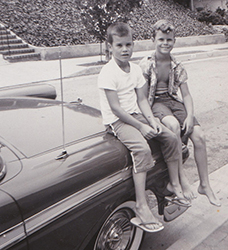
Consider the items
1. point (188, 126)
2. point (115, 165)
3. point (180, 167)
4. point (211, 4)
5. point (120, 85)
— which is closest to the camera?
point (115, 165)

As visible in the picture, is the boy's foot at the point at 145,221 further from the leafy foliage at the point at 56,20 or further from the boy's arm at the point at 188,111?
the leafy foliage at the point at 56,20

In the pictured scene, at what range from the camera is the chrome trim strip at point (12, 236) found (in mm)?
1555

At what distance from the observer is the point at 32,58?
13617 mm

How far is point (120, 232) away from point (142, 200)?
31cm

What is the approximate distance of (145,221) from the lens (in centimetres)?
→ 234

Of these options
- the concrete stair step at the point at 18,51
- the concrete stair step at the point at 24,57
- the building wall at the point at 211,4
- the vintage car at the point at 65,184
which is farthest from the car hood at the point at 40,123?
the building wall at the point at 211,4

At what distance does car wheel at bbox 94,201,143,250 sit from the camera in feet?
7.38

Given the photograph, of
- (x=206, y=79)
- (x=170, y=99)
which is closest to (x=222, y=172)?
(x=170, y=99)

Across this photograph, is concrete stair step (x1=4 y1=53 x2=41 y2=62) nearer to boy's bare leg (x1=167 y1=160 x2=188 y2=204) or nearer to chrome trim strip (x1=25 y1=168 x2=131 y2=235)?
boy's bare leg (x1=167 y1=160 x2=188 y2=204)

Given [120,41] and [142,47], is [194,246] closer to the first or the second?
[120,41]

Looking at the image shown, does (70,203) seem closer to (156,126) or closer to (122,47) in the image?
(156,126)

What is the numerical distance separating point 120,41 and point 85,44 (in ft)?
44.3

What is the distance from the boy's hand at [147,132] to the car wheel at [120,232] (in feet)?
1.67

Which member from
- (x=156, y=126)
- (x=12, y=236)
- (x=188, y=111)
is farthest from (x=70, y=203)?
(x=188, y=111)
